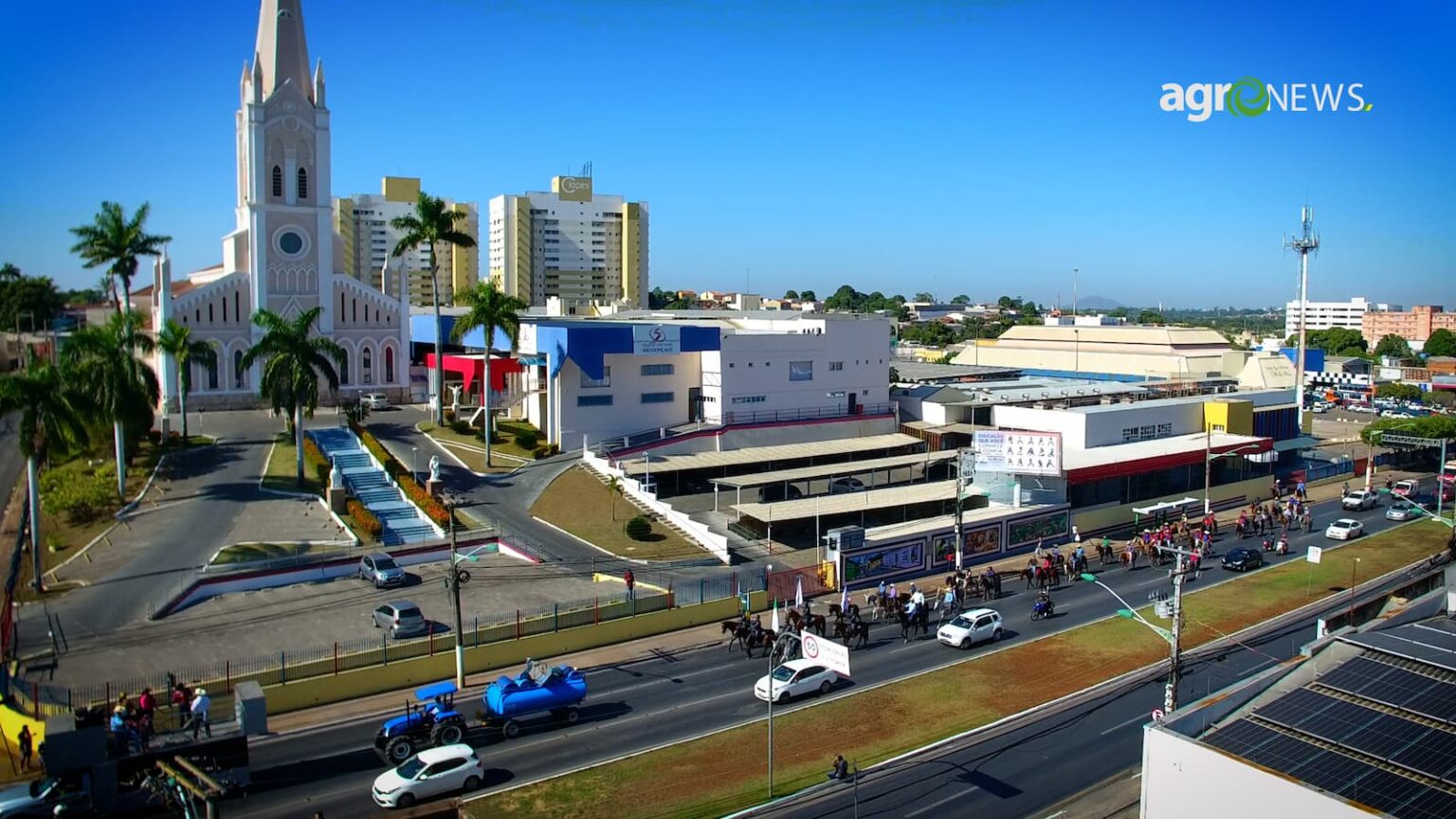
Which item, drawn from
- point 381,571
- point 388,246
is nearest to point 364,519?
point 381,571

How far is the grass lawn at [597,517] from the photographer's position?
4659cm

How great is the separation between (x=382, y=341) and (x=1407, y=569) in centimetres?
5906

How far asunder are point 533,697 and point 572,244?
5728 inches

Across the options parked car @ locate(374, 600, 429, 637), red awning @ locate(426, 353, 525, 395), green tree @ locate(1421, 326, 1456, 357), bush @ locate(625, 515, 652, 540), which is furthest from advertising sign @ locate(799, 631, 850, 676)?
green tree @ locate(1421, 326, 1456, 357)

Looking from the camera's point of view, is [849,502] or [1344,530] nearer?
[849,502]

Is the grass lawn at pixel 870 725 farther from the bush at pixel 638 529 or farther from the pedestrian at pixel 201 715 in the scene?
the bush at pixel 638 529

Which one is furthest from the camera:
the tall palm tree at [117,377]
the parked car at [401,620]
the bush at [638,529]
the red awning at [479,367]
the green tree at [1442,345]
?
the green tree at [1442,345]

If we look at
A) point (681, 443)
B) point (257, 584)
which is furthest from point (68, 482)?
point (681, 443)

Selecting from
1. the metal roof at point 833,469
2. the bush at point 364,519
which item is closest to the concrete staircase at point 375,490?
the bush at point 364,519

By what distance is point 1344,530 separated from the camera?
54281mm

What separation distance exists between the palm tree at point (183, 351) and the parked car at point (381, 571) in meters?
21.9

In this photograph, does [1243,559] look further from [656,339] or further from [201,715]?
[201,715]

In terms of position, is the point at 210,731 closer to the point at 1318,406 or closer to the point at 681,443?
the point at 681,443

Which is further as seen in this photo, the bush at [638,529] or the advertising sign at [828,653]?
the bush at [638,529]
